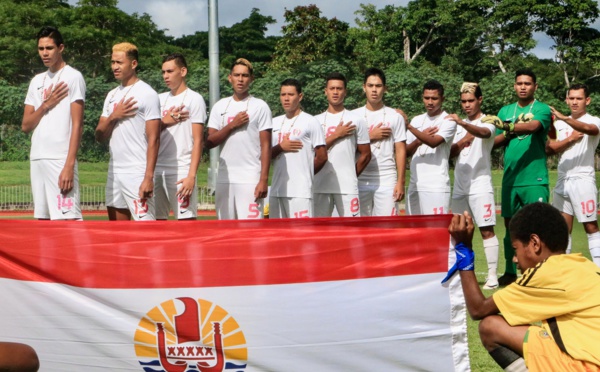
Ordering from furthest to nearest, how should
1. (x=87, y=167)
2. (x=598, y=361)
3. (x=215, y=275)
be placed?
(x=87, y=167) < (x=215, y=275) < (x=598, y=361)

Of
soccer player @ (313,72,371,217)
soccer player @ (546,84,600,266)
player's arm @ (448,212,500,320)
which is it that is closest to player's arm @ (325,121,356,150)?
soccer player @ (313,72,371,217)

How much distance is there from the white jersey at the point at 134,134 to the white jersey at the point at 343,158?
2.05 m

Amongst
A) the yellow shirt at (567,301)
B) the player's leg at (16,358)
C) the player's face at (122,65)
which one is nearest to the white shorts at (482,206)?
the player's face at (122,65)

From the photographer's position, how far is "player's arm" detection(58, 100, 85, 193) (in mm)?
7191

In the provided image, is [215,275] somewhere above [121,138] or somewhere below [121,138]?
below

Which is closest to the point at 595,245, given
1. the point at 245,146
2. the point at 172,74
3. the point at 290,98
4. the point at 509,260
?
the point at 509,260

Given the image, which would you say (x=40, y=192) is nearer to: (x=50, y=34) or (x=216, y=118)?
(x=50, y=34)

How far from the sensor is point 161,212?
8.41 meters

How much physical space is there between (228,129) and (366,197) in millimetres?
1986

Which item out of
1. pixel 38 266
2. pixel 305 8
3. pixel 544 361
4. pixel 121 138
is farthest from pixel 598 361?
pixel 305 8

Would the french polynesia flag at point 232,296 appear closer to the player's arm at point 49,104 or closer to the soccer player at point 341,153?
the player's arm at point 49,104

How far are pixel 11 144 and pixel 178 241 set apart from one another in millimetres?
32415

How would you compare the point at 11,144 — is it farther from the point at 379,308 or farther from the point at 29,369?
the point at 29,369

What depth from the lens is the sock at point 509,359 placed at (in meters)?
4.64
